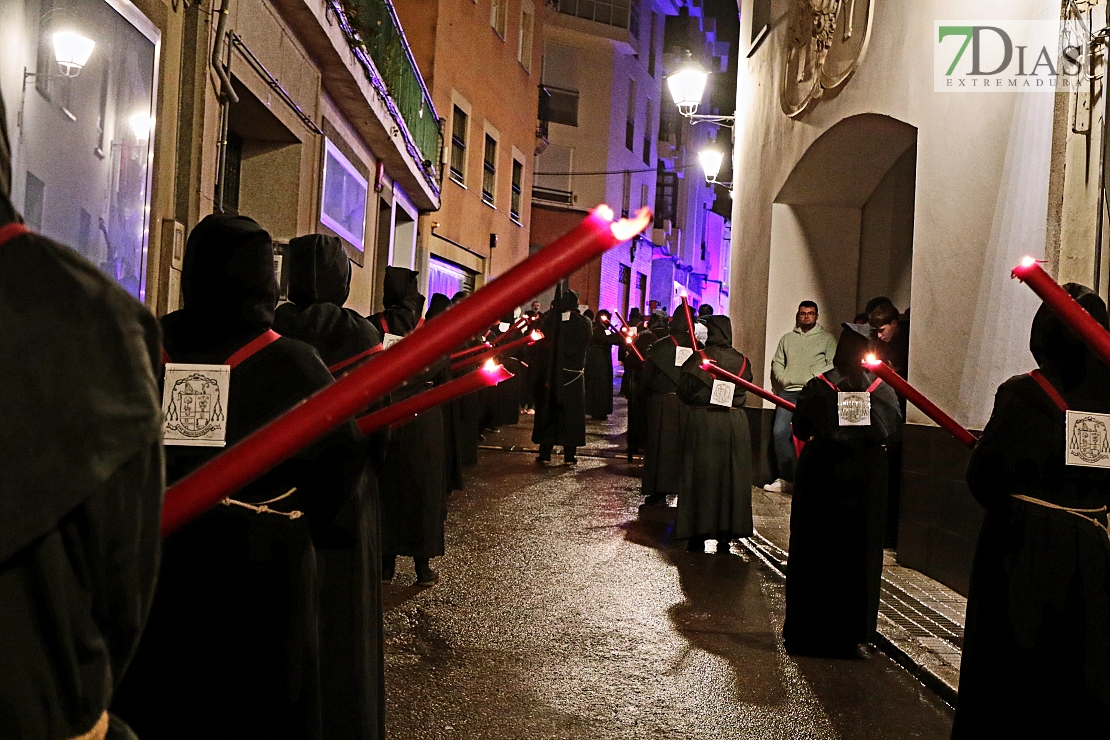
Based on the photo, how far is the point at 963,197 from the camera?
8.57 meters

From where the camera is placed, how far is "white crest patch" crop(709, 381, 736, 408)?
9.48 m

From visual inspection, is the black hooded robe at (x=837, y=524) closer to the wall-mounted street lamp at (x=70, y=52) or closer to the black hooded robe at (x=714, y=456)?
the black hooded robe at (x=714, y=456)

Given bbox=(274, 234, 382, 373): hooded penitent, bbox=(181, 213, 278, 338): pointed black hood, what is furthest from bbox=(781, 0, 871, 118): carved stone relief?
bbox=(181, 213, 278, 338): pointed black hood

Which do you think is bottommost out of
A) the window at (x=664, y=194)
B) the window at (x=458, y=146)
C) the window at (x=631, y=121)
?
the window at (x=458, y=146)

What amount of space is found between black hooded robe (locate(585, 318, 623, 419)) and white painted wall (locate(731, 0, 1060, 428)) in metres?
11.7

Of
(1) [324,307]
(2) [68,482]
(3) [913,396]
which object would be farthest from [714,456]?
(2) [68,482]

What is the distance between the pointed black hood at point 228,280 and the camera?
309 centimetres

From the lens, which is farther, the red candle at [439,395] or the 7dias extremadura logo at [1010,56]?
the 7dias extremadura logo at [1010,56]

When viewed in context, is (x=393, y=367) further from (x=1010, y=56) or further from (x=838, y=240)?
(x=838, y=240)

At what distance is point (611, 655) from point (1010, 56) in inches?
194

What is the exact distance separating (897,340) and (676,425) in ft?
9.61

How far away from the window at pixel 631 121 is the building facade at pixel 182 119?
27668 mm

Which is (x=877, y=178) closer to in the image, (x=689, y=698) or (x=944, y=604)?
(x=944, y=604)

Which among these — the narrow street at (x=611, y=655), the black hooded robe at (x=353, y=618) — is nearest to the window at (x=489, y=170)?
the narrow street at (x=611, y=655)
